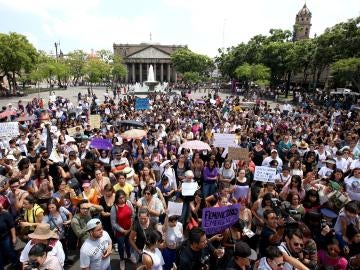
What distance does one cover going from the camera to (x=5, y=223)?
520 cm

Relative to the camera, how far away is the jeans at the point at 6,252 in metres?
5.35

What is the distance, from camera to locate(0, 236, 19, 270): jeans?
535 cm

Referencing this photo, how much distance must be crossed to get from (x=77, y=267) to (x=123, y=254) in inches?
35.7

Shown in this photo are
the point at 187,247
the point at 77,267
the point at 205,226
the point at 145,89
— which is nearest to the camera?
the point at 187,247

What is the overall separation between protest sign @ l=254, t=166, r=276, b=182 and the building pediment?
106358mm

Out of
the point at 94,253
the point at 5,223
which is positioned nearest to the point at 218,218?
the point at 94,253

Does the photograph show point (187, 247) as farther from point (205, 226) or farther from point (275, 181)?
point (275, 181)

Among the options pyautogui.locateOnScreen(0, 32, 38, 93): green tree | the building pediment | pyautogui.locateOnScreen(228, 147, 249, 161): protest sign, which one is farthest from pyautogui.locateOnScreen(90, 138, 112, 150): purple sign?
the building pediment

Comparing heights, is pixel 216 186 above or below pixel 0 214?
below

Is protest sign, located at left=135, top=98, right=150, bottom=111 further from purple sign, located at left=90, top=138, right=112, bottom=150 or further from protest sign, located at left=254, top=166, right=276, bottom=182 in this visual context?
protest sign, located at left=254, top=166, right=276, bottom=182

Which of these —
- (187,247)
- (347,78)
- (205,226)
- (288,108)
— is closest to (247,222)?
(205,226)

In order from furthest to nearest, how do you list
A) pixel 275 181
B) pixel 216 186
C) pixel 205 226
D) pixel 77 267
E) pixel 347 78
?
pixel 347 78, pixel 216 186, pixel 275 181, pixel 77 267, pixel 205 226

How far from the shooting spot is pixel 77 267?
6.05 m

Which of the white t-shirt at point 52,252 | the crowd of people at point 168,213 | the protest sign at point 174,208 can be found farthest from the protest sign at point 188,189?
the white t-shirt at point 52,252
